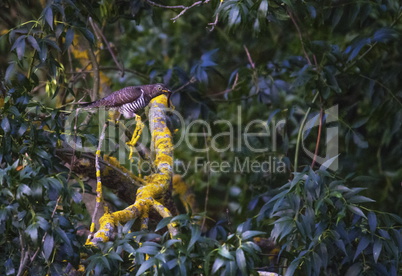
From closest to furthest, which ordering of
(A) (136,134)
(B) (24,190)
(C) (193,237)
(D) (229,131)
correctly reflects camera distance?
(B) (24,190) < (C) (193,237) < (A) (136,134) < (D) (229,131)

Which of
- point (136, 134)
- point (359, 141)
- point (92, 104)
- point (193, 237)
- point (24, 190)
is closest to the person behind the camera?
point (24, 190)

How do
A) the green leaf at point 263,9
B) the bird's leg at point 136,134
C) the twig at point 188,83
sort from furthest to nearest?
the twig at point 188,83 → the bird's leg at point 136,134 → the green leaf at point 263,9

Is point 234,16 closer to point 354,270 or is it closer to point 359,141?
point 354,270

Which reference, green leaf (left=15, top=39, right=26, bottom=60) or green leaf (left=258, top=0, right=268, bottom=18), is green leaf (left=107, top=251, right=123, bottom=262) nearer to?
green leaf (left=15, top=39, right=26, bottom=60)

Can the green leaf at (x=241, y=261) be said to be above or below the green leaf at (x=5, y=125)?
below

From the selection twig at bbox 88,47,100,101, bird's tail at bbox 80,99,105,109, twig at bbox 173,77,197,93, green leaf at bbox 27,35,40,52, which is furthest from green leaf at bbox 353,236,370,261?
twig at bbox 88,47,100,101

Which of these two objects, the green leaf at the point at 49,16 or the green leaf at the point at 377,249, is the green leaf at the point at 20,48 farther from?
the green leaf at the point at 377,249

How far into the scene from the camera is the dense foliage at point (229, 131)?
237 cm

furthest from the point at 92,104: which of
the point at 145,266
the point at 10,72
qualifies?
the point at 145,266

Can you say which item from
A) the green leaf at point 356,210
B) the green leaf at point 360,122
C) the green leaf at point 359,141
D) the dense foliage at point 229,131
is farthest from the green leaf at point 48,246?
the green leaf at point 360,122

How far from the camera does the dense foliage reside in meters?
2.37

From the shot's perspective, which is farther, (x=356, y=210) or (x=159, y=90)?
(x=159, y=90)

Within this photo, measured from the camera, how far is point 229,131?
→ 447 cm

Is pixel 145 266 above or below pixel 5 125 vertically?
below
